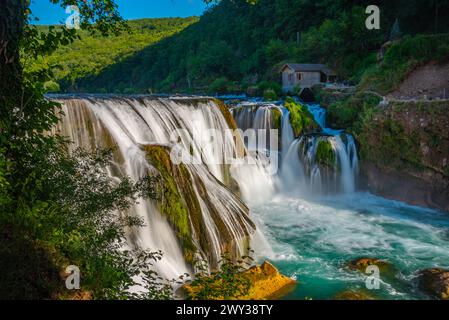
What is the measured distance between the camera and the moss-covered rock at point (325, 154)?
54.7 ft

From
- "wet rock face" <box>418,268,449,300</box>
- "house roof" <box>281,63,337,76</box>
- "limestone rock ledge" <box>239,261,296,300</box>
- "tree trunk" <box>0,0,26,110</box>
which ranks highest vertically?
"house roof" <box>281,63,337,76</box>

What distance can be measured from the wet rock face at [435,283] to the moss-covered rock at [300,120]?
32.8 feet

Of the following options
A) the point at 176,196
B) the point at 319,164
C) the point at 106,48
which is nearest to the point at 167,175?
the point at 176,196

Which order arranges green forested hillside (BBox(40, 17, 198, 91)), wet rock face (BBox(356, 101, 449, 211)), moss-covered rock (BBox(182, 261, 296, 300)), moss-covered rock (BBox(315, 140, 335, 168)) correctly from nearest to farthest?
moss-covered rock (BBox(182, 261, 296, 300)) < wet rock face (BBox(356, 101, 449, 211)) < moss-covered rock (BBox(315, 140, 335, 168)) < green forested hillside (BBox(40, 17, 198, 91))

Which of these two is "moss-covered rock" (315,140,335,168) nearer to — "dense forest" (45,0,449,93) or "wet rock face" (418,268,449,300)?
"dense forest" (45,0,449,93)

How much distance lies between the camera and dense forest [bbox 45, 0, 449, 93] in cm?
3155

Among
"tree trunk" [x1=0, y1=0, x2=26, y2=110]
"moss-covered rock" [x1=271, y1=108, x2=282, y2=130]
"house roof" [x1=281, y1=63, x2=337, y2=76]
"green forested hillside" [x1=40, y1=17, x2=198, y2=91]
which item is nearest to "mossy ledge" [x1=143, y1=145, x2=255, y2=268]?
"tree trunk" [x1=0, y1=0, x2=26, y2=110]

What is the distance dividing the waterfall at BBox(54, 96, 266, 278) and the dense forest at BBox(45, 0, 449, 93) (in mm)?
3073

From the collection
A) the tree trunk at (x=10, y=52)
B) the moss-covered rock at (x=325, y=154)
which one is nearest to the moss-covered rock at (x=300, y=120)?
the moss-covered rock at (x=325, y=154)

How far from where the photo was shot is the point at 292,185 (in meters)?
17.0

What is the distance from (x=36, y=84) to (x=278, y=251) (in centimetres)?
797

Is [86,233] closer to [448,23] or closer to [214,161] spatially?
[214,161]

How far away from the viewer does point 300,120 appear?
60.0 ft

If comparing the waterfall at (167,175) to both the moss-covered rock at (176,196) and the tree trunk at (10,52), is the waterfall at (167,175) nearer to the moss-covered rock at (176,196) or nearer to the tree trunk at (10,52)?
the moss-covered rock at (176,196)
